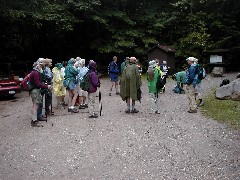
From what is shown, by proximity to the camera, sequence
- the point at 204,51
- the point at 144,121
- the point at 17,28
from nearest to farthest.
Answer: the point at 144,121 → the point at 17,28 → the point at 204,51

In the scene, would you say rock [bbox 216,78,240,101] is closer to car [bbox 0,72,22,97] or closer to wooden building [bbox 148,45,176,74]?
car [bbox 0,72,22,97]

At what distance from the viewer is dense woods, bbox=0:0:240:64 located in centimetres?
2559

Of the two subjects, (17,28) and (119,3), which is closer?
(17,28)

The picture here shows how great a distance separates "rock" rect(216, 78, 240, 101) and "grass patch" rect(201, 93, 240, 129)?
0.32 metres

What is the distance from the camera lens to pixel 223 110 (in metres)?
11.5

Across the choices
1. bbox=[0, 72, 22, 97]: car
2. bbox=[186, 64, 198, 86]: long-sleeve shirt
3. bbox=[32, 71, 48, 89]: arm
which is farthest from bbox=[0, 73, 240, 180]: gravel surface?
bbox=[0, 72, 22, 97]: car

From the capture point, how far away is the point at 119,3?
3080 centimetres

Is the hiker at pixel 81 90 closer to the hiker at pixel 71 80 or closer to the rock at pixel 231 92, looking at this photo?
the hiker at pixel 71 80

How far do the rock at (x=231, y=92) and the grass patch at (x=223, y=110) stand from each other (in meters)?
0.32

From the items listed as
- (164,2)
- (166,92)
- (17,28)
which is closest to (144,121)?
(166,92)

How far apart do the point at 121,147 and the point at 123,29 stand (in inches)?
901

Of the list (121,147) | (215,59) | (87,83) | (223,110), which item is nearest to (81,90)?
(87,83)

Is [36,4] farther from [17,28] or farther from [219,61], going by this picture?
[219,61]

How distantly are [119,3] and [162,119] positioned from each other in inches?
890
